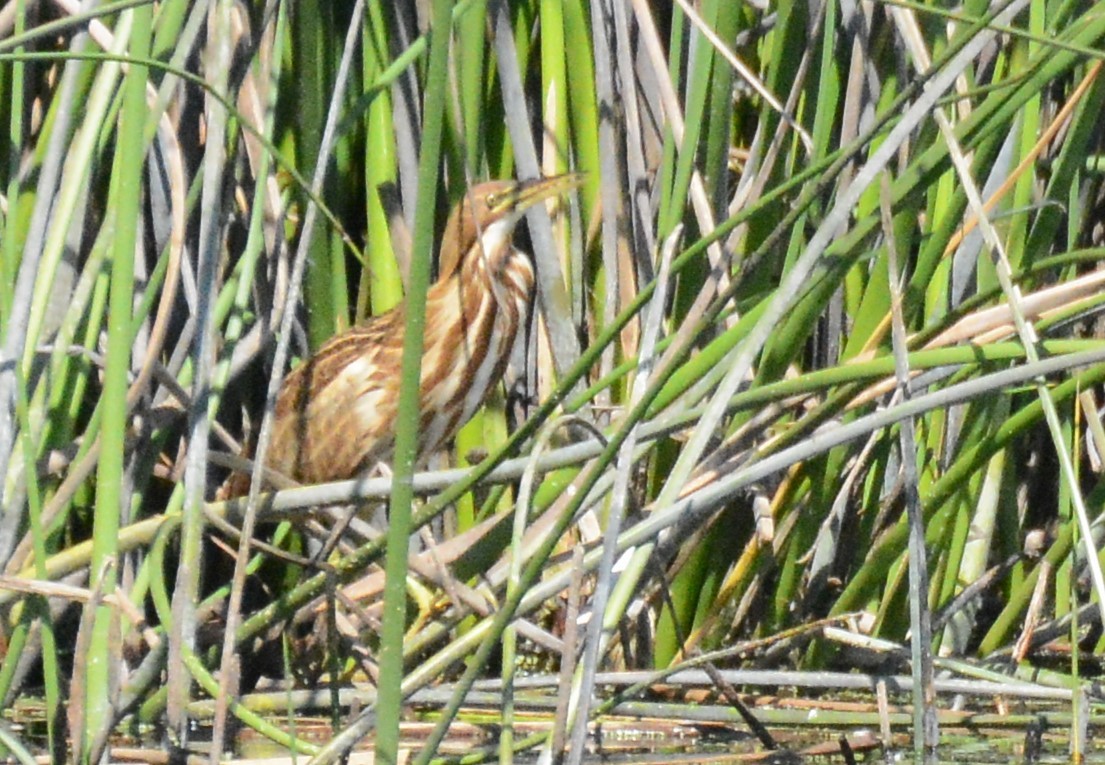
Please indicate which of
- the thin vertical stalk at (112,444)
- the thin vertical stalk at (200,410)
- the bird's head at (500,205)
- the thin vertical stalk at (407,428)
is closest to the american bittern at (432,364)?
the bird's head at (500,205)

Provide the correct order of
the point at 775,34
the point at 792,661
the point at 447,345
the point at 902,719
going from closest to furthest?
the point at 902,719, the point at 775,34, the point at 792,661, the point at 447,345

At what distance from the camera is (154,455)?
2182 mm

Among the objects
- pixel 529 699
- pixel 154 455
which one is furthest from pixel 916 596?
pixel 154 455

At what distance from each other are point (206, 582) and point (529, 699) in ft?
1.95

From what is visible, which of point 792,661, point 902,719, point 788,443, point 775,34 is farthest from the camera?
point 792,661

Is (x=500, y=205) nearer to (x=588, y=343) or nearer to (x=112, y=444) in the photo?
(x=588, y=343)

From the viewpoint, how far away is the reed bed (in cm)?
167

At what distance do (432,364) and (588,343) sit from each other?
1.28 ft

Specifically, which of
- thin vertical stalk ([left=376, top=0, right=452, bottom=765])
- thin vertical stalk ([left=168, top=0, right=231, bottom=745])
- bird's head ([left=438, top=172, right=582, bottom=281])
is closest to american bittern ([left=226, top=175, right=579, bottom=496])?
bird's head ([left=438, top=172, right=582, bottom=281])

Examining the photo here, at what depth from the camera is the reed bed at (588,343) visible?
1.67 m

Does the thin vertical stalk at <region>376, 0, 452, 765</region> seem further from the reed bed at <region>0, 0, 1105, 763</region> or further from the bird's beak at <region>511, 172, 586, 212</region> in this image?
the bird's beak at <region>511, 172, 586, 212</region>

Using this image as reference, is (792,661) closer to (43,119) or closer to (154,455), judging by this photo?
(154,455)

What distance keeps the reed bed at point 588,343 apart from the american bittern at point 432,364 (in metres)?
0.06

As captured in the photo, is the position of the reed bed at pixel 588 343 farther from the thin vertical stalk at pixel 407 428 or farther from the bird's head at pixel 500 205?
the thin vertical stalk at pixel 407 428
